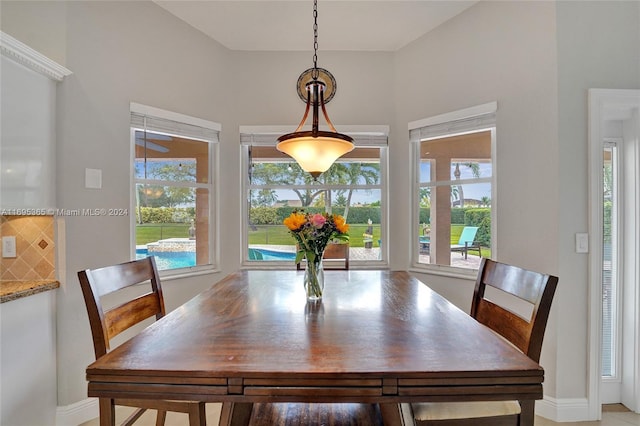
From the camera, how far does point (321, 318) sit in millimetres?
1286

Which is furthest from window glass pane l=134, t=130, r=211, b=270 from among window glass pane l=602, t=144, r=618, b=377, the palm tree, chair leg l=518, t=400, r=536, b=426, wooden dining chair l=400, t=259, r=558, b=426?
window glass pane l=602, t=144, r=618, b=377

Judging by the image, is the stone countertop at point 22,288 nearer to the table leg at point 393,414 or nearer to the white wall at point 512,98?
the table leg at point 393,414

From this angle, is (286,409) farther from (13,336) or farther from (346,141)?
(13,336)

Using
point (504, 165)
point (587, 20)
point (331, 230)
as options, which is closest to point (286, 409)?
point (331, 230)

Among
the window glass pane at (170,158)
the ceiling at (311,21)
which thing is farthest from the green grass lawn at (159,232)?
the ceiling at (311,21)

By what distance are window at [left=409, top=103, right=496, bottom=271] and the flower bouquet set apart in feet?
5.18

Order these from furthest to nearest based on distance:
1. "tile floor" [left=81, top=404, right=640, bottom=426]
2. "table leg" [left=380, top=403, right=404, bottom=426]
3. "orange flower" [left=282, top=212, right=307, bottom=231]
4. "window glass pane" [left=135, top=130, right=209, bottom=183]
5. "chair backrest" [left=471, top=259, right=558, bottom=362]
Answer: "window glass pane" [left=135, top=130, right=209, bottom=183], "tile floor" [left=81, top=404, right=640, bottom=426], "orange flower" [left=282, top=212, right=307, bottom=231], "chair backrest" [left=471, top=259, right=558, bottom=362], "table leg" [left=380, top=403, right=404, bottom=426]

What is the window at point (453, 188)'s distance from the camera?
2531 mm

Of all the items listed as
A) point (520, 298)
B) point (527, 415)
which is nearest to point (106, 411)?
point (527, 415)

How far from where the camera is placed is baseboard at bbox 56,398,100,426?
1949mm

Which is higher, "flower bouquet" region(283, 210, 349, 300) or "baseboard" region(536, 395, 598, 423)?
"flower bouquet" region(283, 210, 349, 300)

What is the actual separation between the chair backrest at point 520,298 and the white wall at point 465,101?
0.86 metres

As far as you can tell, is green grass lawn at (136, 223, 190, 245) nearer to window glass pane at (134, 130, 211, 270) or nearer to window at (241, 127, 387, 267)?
window glass pane at (134, 130, 211, 270)

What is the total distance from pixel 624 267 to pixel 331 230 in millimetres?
2125
